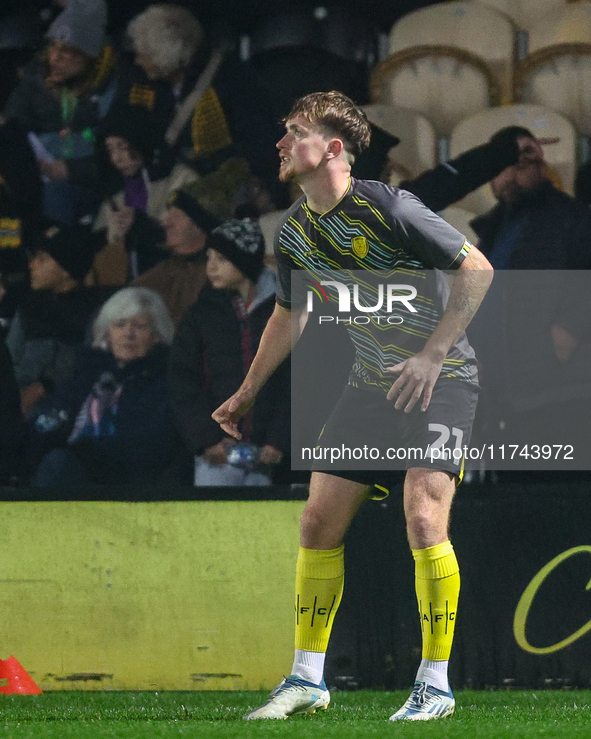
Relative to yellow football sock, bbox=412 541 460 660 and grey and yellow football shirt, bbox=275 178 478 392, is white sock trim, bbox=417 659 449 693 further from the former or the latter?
grey and yellow football shirt, bbox=275 178 478 392

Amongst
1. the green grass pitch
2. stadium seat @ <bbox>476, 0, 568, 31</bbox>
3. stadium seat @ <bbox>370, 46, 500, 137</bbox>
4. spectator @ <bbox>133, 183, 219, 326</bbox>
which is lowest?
the green grass pitch

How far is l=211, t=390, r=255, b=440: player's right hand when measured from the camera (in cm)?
326

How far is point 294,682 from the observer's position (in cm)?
302

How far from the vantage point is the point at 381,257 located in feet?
10.2

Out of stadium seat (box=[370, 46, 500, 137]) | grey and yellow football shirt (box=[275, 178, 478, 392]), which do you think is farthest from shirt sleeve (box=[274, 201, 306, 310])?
stadium seat (box=[370, 46, 500, 137])

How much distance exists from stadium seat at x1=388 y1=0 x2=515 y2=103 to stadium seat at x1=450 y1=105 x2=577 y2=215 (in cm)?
17

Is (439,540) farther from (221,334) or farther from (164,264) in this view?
(164,264)

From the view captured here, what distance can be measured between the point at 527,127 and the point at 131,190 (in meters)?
2.14

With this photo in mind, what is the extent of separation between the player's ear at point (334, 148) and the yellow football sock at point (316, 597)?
3.97ft

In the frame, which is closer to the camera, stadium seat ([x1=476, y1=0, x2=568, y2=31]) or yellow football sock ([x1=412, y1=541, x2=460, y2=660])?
yellow football sock ([x1=412, y1=541, x2=460, y2=660])

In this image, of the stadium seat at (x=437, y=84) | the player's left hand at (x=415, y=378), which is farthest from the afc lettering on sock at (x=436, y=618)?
the stadium seat at (x=437, y=84)

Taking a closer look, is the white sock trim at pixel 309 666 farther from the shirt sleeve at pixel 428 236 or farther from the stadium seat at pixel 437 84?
the stadium seat at pixel 437 84

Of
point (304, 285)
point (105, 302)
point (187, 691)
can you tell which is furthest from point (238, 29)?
point (187, 691)

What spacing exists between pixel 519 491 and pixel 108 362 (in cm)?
222
